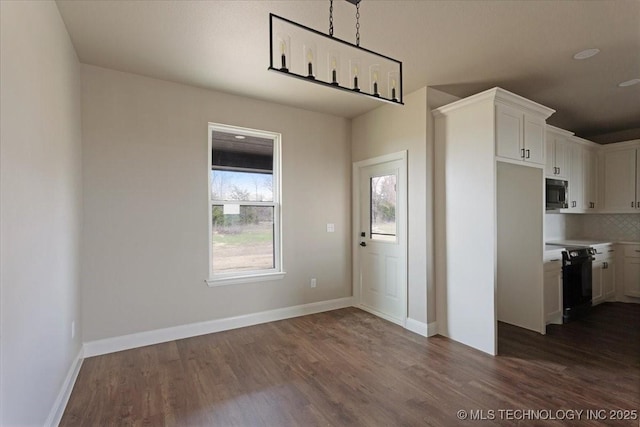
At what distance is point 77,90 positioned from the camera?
2.90 metres

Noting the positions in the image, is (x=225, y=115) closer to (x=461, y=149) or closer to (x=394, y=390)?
(x=461, y=149)

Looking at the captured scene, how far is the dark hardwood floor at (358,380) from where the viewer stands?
213cm

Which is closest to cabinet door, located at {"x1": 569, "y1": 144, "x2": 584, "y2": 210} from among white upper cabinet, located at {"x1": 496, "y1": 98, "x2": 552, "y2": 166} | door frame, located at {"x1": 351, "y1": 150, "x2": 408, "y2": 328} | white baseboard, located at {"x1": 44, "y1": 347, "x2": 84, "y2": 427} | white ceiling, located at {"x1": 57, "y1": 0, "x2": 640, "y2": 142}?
white ceiling, located at {"x1": 57, "y1": 0, "x2": 640, "y2": 142}

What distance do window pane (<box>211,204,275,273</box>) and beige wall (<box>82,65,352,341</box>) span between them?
185mm

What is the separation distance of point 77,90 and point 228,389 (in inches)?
117

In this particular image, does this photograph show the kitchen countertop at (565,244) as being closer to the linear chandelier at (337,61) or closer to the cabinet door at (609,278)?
the cabinet door at (609,278)

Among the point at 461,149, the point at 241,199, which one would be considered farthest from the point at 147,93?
the point at 461,149

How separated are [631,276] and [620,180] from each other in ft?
4.80

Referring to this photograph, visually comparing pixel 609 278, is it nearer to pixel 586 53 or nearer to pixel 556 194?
pixel 556 194

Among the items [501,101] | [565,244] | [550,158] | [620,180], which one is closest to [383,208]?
[501,101]

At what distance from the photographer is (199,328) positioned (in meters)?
3.57

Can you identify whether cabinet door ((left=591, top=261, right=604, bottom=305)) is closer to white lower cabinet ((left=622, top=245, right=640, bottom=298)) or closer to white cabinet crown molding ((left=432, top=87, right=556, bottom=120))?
white lower cabinet ((left=622, top=245, right=640, bottom=298))

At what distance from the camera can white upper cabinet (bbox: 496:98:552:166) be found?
3.12 metres

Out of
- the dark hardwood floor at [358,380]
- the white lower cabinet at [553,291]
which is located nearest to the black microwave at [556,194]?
the white lower cabinet at [553,291]
